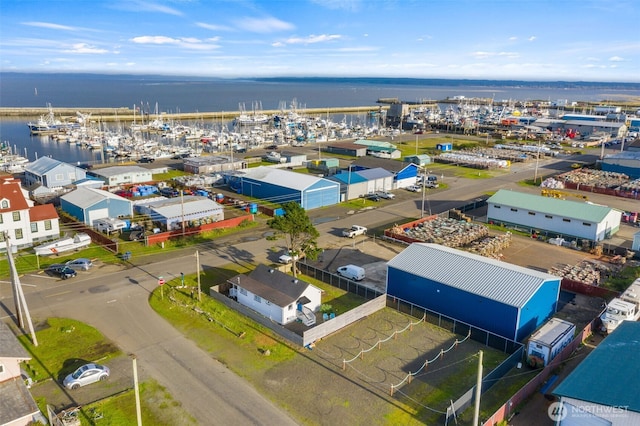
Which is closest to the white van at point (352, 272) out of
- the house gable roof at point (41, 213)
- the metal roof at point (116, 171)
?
the house gable roof at point (41, 213)

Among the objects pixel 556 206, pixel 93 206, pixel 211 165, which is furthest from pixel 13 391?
pixel 211 165

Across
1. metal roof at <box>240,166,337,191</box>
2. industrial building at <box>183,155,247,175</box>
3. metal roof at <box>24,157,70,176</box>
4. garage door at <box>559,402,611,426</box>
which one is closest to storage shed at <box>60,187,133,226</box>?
metal roof at <box>24,157,70,176</box>

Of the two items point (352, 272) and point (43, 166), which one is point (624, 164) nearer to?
point (352, 272)

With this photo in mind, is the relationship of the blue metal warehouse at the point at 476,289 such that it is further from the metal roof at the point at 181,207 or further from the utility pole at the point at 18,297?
the metal roof at the point at 181,207

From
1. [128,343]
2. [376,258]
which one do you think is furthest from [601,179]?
[128,343]

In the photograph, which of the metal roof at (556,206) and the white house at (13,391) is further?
the metal roof at (556,206)

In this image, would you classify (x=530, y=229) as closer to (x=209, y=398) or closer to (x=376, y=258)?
(x=376, y=258)
